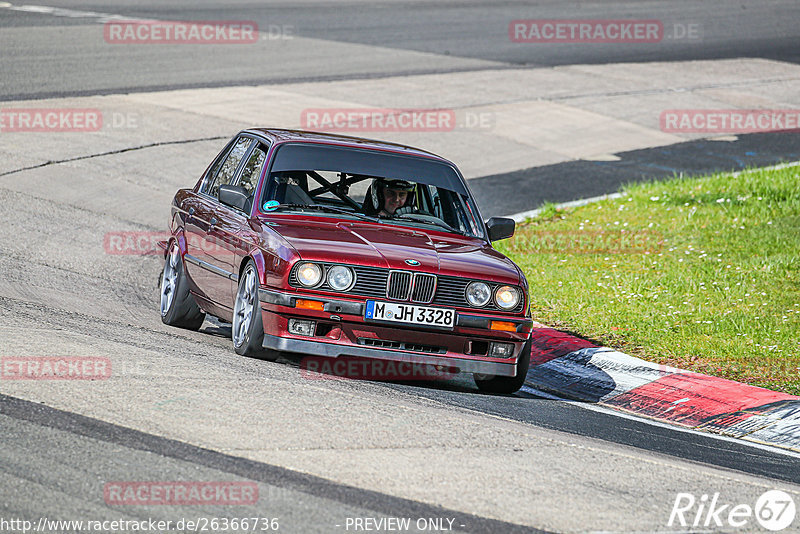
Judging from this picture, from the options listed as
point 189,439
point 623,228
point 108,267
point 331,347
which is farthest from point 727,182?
point 189,439

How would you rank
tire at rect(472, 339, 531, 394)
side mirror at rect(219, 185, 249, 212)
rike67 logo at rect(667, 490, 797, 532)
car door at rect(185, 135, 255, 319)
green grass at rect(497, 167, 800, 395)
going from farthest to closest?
green grass at rect(497, 167, 800, 395), car door at rect(185, 135, 255, 319), side mirror at rect(219, 185, 249, 212), tire at rect(472, 339, 531, 394), rike67 logo at rect(667, 490, 797, 532)

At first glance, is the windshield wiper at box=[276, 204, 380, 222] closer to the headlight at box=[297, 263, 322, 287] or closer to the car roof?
the car roof

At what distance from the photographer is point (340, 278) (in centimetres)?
760

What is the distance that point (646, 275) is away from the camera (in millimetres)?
12078

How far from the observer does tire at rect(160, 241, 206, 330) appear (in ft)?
30.3

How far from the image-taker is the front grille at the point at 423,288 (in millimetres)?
7633

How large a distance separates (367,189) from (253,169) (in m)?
0.89

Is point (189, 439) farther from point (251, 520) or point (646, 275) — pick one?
point (646, 275)

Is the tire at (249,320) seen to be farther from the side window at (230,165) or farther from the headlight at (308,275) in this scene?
the side window at (230,165)

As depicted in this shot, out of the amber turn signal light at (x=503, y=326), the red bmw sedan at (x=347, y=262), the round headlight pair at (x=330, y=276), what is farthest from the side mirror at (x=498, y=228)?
the round headlight pair at (x=330, y=276)

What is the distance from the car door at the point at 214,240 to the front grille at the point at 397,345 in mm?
1313

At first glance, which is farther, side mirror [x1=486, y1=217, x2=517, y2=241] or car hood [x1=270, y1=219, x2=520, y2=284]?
side mirror [x1=486, y1=217, x2=517, y2=241]

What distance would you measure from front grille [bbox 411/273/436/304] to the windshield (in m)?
1.13

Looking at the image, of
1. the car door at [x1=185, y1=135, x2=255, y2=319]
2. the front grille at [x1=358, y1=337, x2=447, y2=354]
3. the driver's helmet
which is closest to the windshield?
the driver's helmet
